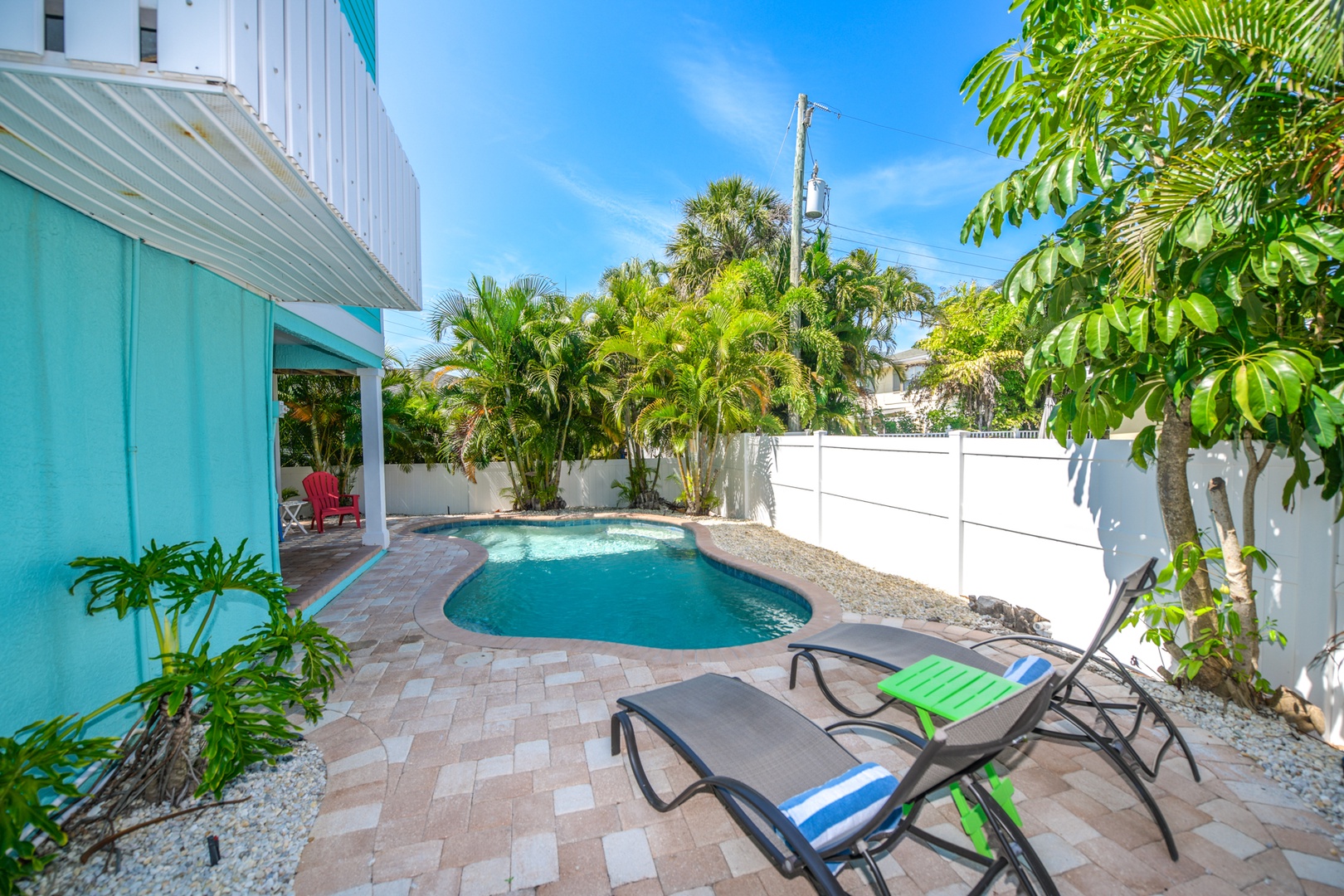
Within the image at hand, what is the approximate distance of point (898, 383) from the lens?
37.0 metres

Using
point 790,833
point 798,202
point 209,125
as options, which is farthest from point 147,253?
point 798,202

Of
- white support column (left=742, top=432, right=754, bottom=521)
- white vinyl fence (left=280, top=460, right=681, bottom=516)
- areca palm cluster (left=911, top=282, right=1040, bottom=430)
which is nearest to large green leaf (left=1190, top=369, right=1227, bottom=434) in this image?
white support column (left=742, top=432, right=754, bottom=521)

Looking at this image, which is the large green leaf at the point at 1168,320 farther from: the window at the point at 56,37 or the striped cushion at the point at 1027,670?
the window at the point at 56,37

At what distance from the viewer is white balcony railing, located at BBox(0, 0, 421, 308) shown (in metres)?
1.75

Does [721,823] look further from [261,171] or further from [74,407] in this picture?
[74,407]

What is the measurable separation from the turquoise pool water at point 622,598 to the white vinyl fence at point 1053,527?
5.80ft

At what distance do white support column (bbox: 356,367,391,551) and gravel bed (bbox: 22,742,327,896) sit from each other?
6.38 meters

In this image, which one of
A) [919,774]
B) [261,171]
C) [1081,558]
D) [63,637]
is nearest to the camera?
[919,774]

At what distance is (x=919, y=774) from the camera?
→ 5.90 ft

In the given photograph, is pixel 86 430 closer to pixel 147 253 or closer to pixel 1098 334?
pixel 147 253

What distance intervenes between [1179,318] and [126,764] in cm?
554

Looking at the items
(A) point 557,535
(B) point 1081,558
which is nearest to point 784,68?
(A) point 557,535

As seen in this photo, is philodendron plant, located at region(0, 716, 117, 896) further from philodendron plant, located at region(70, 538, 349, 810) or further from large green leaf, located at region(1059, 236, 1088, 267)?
large green leaf, located at region(1059, 236, 1088, 267)

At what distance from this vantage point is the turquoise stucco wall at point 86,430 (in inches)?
105
